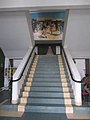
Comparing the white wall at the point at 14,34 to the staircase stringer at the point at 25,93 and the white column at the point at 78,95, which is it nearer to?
the staircase stringer at the point at 25,93

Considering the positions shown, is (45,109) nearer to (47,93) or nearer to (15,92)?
(47,93)

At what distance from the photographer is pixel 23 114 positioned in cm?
437

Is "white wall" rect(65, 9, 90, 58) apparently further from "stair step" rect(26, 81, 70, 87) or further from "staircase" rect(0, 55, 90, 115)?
"stair step" rect(26, 81, 70, 87)

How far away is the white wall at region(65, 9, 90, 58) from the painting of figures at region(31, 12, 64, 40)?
2277mm

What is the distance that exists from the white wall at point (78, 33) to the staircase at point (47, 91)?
5.26ft

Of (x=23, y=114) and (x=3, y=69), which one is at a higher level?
(x=3, y=69)

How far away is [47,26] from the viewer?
11.2 meters

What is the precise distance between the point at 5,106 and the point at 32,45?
5.13 metres

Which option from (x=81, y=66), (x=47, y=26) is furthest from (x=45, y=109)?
(x=81, y=66)

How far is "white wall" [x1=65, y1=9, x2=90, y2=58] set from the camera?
270 inches

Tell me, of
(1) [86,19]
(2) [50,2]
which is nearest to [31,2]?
(2) [50,2]

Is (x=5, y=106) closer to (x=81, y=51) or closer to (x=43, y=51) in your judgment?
(x=81, y=51)

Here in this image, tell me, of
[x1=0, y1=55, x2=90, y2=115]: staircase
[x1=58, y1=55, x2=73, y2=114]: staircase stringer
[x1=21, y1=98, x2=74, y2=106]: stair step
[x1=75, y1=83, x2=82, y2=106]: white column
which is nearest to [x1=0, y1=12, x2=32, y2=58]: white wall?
[x1=0, y1=55, x2=90, y2=115]: staircase

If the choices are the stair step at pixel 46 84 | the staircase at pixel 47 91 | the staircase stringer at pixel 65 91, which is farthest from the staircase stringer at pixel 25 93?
the staircase stringer at pixel 65 91
